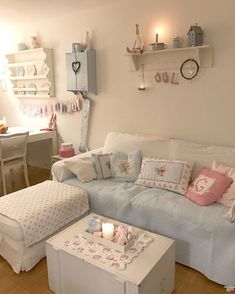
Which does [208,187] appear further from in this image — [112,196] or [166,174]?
[112,196]

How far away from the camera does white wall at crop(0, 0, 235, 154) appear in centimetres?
253

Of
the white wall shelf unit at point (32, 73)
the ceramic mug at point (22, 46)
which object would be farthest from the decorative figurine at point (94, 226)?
the ceramic mug at point (22, 46)

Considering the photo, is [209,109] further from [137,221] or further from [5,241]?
[5,241]

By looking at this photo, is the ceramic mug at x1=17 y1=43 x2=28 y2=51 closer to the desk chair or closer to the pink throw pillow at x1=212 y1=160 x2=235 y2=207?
the desk chair

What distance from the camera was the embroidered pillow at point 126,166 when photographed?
8.96ft

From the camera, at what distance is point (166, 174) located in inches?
97.1

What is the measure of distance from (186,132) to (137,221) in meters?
1.12

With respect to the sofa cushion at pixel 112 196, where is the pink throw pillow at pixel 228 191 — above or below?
above

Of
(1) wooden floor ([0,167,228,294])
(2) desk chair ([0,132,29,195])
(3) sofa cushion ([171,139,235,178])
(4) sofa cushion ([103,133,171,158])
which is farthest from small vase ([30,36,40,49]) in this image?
(1) wooden floor ([0,167,228,294])

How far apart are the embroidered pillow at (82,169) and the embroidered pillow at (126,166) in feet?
0.72

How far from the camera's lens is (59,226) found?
87.7 inches

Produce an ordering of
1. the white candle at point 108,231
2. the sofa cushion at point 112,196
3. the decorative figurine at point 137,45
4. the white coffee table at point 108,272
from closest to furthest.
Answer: the white coffee table at point 108,272 → the white candle at point 108,231 → the sofa cushion at point 112,196 → the decorative figurine at point 137,45

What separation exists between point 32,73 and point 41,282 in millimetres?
3113

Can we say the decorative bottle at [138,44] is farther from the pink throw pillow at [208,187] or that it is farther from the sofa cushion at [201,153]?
the pink throw pillow at [208,187]
